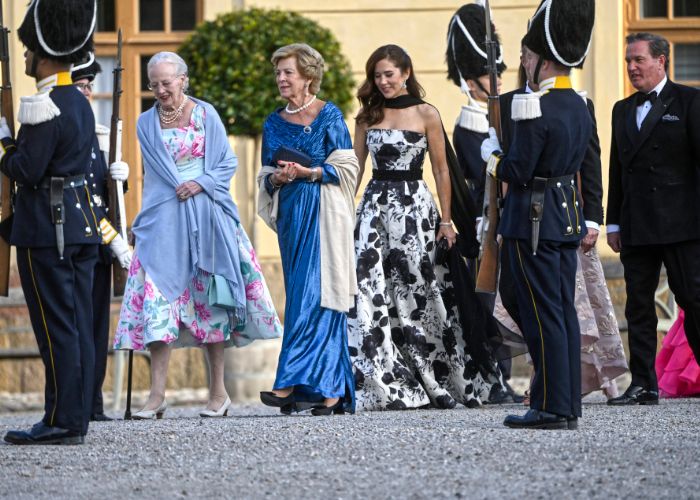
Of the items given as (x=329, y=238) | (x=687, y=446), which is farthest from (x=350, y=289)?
(x=687, y=446)

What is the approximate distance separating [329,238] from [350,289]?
0.26 m

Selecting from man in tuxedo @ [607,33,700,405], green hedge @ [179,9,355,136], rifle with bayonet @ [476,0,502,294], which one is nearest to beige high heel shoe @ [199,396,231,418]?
rifle with bayonet @ [476,0,502,294]

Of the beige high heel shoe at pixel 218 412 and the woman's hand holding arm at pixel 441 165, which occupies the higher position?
the woman's hand holding arm at pixel 441 165

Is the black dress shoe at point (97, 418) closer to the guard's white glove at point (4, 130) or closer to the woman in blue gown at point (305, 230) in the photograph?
the woman in blue gown at point (305, 230)

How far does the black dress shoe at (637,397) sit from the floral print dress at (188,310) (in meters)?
1.75

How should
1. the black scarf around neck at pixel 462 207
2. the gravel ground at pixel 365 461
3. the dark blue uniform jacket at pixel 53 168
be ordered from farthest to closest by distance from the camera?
the black scarf around neck at pixel 462 207, the dark blue uniform jacket at pixel 53 168, the gravel ground at pixel 365 461

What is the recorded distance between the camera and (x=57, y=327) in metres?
6.70

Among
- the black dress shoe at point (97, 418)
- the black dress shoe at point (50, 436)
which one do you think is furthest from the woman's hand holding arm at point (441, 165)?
the black dress shoe at point (50, 436)

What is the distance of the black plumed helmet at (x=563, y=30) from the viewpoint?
22.6 ft

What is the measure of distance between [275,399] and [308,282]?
0.57 m

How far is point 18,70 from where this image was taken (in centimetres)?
1281

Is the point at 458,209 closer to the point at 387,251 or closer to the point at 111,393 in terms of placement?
the point at 387,251

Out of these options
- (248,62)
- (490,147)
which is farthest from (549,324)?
(248,62)

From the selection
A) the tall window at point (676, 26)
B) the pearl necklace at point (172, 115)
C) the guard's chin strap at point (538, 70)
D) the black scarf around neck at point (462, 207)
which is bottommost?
the black scarf around neck at point (462, 207)
